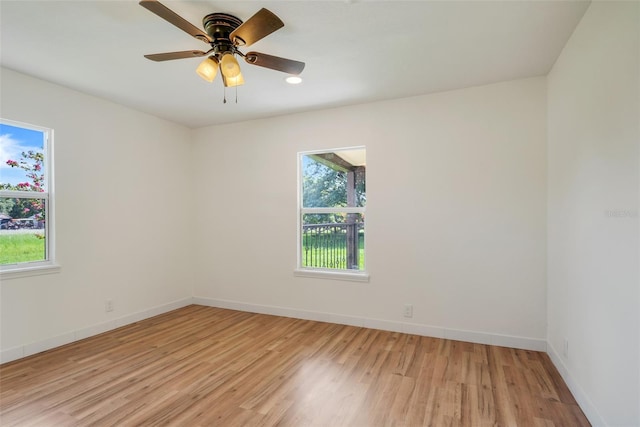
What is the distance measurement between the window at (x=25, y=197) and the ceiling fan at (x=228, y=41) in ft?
6.14

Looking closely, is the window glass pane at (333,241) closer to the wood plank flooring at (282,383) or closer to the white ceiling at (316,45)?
the wood plank flooring at (282,383)

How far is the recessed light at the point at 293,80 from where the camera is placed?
2.94 meters

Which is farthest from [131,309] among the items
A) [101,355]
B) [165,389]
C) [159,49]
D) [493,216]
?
[493,216]

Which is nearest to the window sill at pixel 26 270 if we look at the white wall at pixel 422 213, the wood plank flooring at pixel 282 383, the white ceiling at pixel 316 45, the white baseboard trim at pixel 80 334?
the white baseboard trim at pixel 80 334

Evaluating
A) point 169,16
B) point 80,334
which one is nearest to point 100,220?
point 80,334

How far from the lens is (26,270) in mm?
2896

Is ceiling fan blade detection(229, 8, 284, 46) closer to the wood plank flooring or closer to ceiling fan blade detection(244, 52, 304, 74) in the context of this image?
ceiling fan blade detection(244, 52, 304, 74)

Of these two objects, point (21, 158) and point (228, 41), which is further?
point (21, 158)

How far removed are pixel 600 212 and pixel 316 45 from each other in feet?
6.93

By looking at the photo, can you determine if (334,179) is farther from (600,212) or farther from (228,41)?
(600,212)

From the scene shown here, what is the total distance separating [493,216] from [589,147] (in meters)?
1.23

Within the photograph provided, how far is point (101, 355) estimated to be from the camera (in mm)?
2941

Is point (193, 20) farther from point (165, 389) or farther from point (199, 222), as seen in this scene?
point (199, 222)

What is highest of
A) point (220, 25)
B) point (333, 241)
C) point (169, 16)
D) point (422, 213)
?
point (220, 25)
